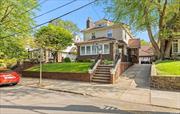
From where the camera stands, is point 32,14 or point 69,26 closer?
point 32,14

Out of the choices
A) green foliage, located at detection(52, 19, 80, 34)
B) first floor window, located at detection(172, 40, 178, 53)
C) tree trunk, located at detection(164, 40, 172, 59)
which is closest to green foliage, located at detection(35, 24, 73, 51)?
green foliage, located at detection(52, 19, 80, 34)

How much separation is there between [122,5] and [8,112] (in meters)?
18.8

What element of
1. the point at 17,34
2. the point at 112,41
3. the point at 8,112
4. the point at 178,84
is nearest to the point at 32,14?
the point at 17,34

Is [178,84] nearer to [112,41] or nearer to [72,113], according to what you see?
[72,113]

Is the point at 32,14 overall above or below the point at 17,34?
above

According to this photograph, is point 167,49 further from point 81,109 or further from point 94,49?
point 81,109

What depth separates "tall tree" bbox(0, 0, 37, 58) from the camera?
27.0 meters

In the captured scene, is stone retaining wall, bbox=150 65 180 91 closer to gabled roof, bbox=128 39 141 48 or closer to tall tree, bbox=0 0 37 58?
tall tree, bbox=0 0 37 58

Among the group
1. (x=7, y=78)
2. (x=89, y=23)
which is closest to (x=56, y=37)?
(x=89, y=23)

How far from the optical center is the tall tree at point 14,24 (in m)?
27.0

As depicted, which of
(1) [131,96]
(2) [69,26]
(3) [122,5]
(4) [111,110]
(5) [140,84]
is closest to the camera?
(4) [111,110]

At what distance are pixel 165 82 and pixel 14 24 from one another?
61.9ft

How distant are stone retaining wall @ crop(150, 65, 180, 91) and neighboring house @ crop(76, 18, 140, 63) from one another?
13704 mm

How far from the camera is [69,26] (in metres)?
61.9
